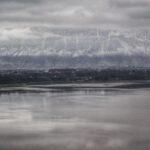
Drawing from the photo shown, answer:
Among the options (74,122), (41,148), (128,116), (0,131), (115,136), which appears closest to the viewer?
(41,148)

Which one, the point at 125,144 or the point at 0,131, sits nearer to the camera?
the point at 125,144

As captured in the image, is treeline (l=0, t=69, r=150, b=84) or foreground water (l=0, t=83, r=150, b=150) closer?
foreground water (l=0, t=83, r=150, b=150)

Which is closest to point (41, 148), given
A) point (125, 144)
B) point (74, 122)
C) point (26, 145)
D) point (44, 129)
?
point (26, 145)

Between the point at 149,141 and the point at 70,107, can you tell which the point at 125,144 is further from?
the point at 70,107

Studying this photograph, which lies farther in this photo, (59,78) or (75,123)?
(59,78)

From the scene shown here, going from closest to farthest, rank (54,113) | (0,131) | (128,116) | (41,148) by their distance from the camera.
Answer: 1. (41,148)
2. (0,131)
3. (128,116)
4. (54,113)

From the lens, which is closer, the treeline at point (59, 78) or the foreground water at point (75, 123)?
the foreground water at point (75, 123)

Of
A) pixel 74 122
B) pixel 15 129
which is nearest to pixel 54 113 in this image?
pixel 74 122
